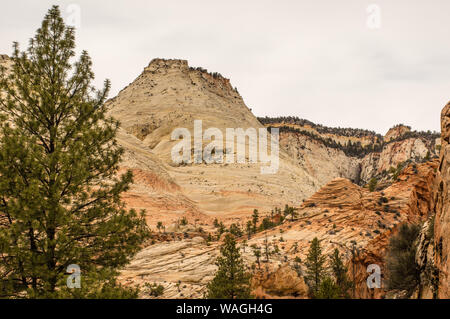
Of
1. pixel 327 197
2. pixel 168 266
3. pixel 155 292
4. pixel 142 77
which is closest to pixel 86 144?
pixel 155 292

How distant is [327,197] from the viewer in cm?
2442

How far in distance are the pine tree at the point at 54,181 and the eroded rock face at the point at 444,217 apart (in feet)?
25.2

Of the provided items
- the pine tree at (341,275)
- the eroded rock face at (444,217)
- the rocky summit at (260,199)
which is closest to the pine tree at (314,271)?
the rocky summit at (260,199)

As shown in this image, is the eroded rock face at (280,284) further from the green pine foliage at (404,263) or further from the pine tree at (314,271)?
the green pine foliage at (404,263)

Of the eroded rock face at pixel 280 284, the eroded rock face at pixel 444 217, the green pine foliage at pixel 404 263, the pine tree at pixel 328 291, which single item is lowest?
the eroded rock face at pixel 280 284

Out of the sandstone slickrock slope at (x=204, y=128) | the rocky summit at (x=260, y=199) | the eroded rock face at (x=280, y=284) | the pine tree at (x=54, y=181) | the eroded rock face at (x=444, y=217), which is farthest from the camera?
the sandstone slickrock slope at (x=204, y=128)

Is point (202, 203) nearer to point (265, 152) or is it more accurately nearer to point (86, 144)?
point (265, 152)

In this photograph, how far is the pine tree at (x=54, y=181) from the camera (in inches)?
387

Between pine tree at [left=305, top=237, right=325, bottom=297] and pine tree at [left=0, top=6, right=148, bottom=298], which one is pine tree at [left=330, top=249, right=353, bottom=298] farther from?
pine tree at [left=0, top=6, right=148, bottom=298]

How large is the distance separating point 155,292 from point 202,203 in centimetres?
3256

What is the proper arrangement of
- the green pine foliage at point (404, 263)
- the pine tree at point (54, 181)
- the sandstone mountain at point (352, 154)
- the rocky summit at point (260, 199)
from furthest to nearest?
the sandstone mountain at point (352, 154)
the rocky summit at point (260, 199)
the green pine foliage at point (404, 263)
the pine tree at point (54, 181)

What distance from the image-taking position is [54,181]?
35.7 ft

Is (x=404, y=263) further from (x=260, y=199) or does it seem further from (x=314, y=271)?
(x=260, y=199)

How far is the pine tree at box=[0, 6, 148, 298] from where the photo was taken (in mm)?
9820
